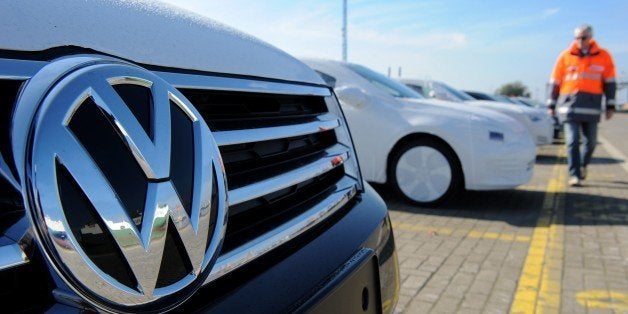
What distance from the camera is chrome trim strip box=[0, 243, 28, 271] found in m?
0.70

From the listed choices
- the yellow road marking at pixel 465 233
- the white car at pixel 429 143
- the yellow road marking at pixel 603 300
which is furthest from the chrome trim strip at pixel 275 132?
the white car at pixel 429 143

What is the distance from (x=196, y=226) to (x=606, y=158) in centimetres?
1151

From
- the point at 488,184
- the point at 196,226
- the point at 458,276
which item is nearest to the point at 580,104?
the point at 488,184

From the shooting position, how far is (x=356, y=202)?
176cm

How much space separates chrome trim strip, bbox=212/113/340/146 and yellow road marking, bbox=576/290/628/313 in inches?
88.2

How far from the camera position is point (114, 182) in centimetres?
76

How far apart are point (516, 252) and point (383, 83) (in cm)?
259

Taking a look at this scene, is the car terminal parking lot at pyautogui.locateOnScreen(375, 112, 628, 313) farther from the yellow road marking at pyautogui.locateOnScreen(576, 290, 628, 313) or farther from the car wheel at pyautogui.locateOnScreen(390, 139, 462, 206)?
the car wheel at pyautogui.locateOnScreen(390, 139, 462, 206)

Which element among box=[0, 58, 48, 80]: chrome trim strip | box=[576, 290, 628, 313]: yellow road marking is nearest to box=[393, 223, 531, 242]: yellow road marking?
box=[576, 290, 628, 313]: yellow road marking

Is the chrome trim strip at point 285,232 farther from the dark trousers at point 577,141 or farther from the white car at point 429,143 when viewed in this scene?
the dark trousers at point 577,141

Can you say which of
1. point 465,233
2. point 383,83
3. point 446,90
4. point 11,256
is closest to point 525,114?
point 446,90

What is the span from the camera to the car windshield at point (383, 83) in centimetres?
577

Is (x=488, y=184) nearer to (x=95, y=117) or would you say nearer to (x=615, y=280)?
(x=615, y=280)

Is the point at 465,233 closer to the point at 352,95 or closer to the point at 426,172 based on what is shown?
the point at 426,172
